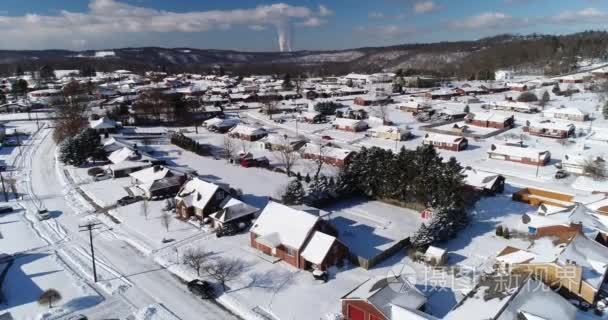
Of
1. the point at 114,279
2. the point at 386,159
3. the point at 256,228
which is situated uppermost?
the point at 386,159

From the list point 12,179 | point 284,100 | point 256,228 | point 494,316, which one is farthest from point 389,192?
point 284,100

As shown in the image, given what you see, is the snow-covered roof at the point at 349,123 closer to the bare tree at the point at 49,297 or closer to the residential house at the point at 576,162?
the residential house at the point at 576,162

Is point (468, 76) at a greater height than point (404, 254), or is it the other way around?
point (468, 76)

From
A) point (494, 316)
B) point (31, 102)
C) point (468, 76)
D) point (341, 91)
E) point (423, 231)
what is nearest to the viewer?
point (494, 316)

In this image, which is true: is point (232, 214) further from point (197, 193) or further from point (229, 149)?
point (229, 149)

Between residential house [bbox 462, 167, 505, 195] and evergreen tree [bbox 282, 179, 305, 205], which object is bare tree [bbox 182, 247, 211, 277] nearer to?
evergreen tree [bbox 282, 179, 305, 205]

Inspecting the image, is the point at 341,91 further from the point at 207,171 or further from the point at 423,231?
the point at 423,231

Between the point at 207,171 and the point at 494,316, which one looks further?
the point at 207,171

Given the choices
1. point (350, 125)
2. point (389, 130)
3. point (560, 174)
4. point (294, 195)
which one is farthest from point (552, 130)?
point (294, 195)

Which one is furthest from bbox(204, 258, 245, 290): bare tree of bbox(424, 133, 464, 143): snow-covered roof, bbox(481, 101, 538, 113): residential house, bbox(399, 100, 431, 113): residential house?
bbox(481, 101, 538, 113): residential house
